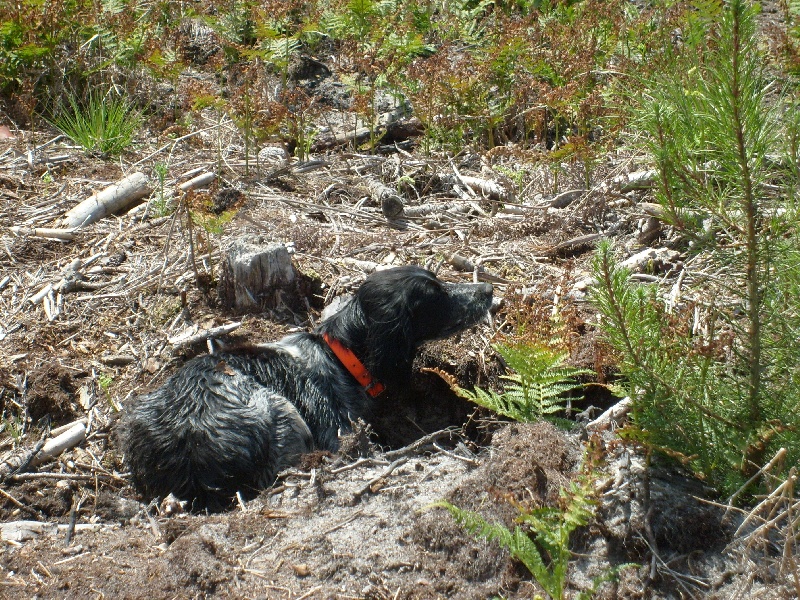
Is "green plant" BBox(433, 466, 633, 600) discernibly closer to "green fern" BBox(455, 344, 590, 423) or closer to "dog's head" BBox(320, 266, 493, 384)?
"green fern" BBox(455, 344, 590, 423)

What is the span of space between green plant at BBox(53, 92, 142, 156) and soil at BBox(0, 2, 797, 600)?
0.46 ft

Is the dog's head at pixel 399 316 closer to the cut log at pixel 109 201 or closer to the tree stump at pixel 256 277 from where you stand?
the tree stump at pixel 256 277

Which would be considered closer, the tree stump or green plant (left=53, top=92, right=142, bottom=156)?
the tree stump

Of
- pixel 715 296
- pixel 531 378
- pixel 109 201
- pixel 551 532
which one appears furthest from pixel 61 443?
pixel 715 296

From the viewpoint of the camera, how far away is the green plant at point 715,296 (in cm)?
269

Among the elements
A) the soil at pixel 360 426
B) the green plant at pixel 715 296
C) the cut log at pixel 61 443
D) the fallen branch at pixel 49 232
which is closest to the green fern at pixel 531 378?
the soil at pixel 360 426

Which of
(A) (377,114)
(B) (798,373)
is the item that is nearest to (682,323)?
(B) (798,373)

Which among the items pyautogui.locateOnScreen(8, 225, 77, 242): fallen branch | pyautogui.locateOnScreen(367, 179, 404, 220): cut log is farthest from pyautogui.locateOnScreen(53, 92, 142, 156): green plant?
pyautogui.locateOnScreen(367, 179, 404, 220): cut log

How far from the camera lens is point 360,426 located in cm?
423

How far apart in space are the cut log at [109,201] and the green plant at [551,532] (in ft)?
15.5

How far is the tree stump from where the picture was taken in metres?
5.32

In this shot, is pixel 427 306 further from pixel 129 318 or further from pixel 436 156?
pixel 436 156

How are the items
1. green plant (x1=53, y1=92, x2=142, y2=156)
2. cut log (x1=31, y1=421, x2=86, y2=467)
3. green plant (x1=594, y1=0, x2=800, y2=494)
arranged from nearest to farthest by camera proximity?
1. green plant (x1=594, y1=0, x2=800, y2=494)
2. cut log (x1=31, y1=421, x2=86, y2=467)
3. green plant (x1=53, y1=92, x2=142, y2=156)

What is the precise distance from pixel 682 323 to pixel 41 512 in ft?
11.0
